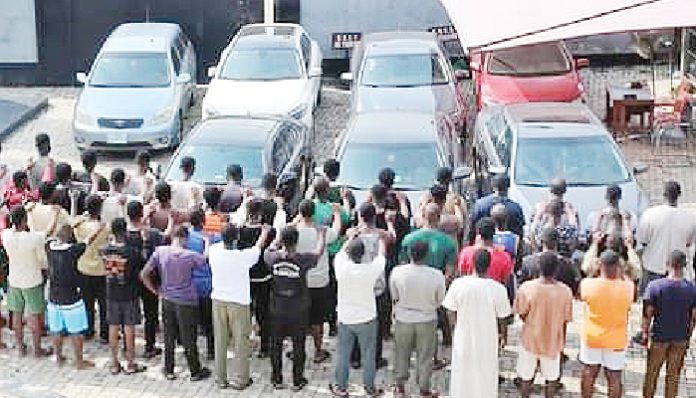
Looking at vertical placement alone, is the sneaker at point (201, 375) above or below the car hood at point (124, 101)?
below

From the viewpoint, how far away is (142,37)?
20.3m

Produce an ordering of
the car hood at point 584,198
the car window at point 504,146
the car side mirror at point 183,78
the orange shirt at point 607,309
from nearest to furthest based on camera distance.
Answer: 1. the orange shirt at point 607,309
2. the car hood at point 584,198
3. the car window at point 504,146
4. the car side mirror at point 183,78

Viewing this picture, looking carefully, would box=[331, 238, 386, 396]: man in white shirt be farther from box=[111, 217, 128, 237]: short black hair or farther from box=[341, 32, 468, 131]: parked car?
box=[341, 32, 468, 131]: parked car

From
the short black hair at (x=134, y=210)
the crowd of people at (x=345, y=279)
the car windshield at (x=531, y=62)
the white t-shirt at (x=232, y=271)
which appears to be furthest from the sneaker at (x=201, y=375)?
the car windshield at (x=531, y=62)

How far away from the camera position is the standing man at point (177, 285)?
11.1 meters

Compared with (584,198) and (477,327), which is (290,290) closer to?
(477,327)

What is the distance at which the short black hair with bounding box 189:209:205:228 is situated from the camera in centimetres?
1137

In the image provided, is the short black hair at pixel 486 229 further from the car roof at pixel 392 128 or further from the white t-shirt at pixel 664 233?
the car roof at pixel 392 128

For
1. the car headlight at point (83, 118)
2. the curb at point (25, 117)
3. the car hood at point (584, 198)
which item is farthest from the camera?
the curb at point (25, 117)

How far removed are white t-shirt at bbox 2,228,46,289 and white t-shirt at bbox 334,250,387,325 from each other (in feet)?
9.66

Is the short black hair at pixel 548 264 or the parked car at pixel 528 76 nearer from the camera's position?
the short black hair at pixel 548 264

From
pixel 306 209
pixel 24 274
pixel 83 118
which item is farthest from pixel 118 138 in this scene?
pixel 306 209

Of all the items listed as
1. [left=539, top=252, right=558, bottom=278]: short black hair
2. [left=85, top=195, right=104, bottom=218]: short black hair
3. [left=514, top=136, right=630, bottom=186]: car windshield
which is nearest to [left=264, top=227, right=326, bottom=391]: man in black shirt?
[left=85, top=195, right=104, bottom=218]: short black hair

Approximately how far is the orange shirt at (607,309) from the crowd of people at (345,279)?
0.02 metres
